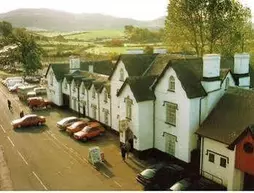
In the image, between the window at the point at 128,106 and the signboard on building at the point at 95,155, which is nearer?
the signboard on building at the point at 95,155

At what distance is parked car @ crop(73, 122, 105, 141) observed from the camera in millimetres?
38469

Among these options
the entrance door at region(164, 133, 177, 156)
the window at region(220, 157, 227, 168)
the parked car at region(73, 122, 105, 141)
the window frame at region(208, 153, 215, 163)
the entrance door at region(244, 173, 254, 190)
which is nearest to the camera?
the entrance door at region(244, 173, 254, 190)

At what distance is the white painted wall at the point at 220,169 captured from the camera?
84.4 ft

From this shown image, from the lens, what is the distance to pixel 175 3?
52.2m

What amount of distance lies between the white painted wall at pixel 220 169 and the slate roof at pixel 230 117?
692 mm

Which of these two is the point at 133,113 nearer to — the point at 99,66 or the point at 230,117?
the point at 230,117

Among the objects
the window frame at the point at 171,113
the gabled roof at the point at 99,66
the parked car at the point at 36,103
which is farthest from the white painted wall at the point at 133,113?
the gabled roof at the point at 99,66

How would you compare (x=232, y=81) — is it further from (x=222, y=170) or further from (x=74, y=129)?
(x=74, y=129)

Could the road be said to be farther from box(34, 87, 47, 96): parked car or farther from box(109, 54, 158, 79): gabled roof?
box(34, 87, 47, 96): parked car

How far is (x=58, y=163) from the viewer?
32500mm

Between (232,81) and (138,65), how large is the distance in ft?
32.8

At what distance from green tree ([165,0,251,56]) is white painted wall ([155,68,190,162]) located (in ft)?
72.3

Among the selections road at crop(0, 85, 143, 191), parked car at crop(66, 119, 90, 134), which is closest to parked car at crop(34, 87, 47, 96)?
road at crop(0, 85, 143, 191)

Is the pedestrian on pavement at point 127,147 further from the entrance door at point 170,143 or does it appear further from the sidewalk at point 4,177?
the sidewalk at point 4,177
